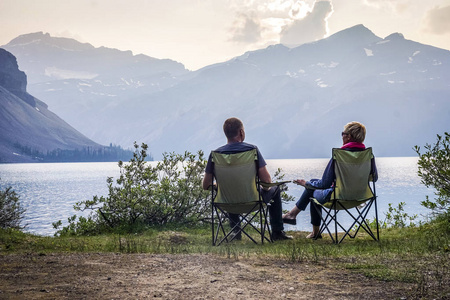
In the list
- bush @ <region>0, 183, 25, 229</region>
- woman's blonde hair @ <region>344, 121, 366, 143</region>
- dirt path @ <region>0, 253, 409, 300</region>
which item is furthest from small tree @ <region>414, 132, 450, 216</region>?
bush @ <region>0, 183, 25, 229</region>

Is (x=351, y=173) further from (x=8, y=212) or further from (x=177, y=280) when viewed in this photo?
(x=8, y=212)

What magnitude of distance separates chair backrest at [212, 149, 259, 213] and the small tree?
2.78 m

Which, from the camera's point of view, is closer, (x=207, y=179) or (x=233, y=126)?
(x=233, y=126)

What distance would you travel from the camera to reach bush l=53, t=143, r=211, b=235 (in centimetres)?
848

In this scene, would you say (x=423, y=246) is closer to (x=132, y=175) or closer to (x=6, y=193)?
(x=132, y=175)

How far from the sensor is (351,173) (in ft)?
19.9

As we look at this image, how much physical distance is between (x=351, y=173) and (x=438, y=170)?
1.85 meters

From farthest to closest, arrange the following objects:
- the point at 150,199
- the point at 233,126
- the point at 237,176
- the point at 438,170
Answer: the point at 150,199 < the point at 438,170 < the point at 233,126 < the point at 237,176

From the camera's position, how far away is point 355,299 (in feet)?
9.56

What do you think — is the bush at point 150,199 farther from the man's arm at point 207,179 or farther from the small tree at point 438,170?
the small tree at point 438,170

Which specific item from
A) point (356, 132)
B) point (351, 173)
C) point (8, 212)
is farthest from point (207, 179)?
point (8, 212)

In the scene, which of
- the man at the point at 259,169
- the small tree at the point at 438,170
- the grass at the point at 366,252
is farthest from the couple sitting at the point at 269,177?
the small tree at the point at 438,170

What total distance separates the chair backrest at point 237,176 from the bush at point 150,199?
274cm

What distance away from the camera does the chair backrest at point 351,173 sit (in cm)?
598
